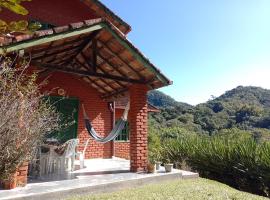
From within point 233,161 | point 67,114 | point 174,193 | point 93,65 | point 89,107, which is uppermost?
point 93,65

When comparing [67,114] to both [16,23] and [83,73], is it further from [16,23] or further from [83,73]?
[16,23]

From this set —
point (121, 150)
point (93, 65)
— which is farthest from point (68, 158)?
point (121, 150)

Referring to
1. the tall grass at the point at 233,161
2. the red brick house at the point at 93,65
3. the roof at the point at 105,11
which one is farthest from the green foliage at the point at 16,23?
the roof at the point at 105,11

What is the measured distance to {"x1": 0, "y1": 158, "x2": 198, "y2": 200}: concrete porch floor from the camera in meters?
6.05

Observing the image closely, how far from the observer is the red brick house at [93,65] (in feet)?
24.5

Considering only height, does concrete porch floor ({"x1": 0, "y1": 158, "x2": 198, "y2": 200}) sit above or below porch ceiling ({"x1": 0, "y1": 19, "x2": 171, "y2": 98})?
below

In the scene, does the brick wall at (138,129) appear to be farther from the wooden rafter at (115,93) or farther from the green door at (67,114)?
the green door at (67,114)

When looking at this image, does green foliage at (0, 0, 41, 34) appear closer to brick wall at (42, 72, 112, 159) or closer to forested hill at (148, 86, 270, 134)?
brick wall at (42, 72, 112, 159)

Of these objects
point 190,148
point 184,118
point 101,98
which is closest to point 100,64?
point 101,98

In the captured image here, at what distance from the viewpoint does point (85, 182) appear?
284 inches

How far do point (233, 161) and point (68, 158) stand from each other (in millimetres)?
6316

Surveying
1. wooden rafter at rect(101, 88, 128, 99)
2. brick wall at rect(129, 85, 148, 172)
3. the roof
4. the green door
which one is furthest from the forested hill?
brick wall at rect(129, 85, 148, 172)

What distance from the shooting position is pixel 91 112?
12547 millimetres

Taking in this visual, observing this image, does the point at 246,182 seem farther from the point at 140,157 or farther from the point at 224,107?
the point at 224,107
